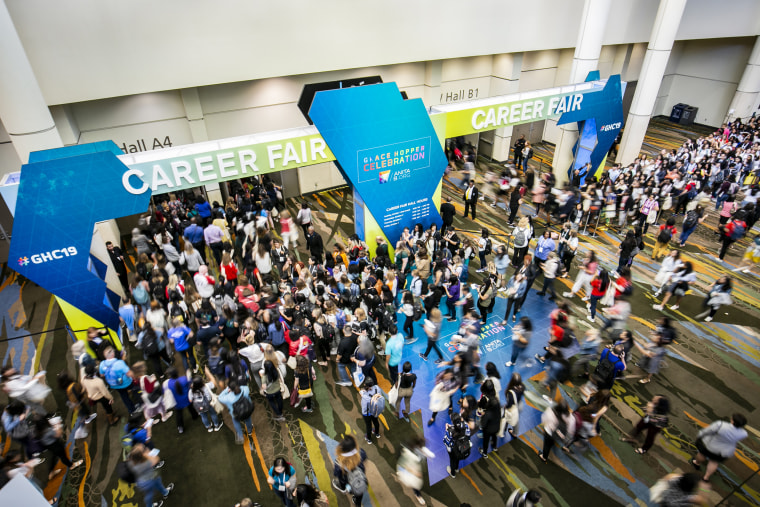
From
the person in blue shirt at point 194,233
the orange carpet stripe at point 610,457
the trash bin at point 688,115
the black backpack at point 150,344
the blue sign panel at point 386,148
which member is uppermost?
the blue sign panel at point 386,148

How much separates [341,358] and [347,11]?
9.29m

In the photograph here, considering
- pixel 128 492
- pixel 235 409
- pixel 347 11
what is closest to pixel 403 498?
pixel 235 409

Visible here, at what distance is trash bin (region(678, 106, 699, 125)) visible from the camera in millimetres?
21703

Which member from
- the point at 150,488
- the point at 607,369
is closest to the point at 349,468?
the point at 150,488

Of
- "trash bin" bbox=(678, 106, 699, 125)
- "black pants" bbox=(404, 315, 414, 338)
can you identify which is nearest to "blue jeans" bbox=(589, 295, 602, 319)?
"black pants" bbox=(404, 315, 414, 338)

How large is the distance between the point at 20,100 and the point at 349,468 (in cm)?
860

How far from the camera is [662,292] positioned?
9391mm

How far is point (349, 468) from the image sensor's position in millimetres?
4676

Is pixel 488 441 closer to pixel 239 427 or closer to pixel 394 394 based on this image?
pixel 394 394

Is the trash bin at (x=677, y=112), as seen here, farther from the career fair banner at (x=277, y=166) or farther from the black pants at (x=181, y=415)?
the black pants at (x=181, y=415)

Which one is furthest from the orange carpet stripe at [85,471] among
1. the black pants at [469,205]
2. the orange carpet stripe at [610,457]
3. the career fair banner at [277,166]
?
the black pants at [469,205]

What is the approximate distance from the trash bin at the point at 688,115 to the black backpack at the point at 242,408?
25659mm

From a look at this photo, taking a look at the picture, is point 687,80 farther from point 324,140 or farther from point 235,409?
point 235,409

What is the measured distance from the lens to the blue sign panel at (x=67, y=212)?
6.71 meters
